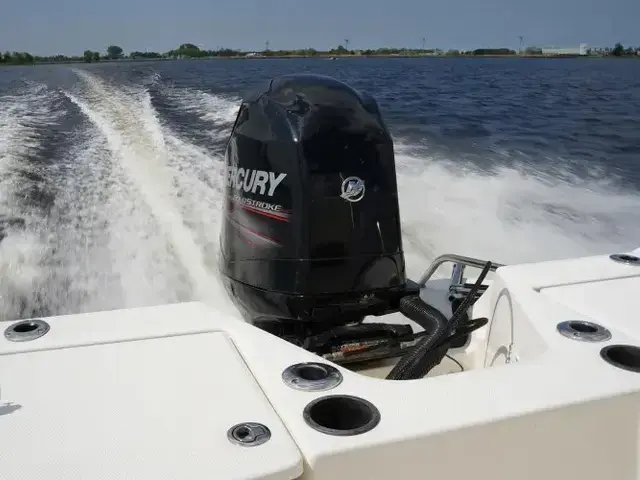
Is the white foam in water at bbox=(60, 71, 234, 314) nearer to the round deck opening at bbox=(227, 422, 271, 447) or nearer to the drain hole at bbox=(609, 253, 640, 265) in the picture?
the drain hole at bbox=(609, 253, 640, 265)

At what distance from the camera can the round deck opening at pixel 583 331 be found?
1180 millimetres

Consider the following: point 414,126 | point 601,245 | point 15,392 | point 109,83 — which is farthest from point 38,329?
point 109,83

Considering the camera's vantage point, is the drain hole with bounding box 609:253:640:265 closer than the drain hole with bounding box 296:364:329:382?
No

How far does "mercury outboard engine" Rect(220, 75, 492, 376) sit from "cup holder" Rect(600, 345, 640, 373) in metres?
0.62

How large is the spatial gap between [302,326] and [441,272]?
1493 millimetres

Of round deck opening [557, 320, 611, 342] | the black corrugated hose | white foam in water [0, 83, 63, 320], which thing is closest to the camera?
round deck opening [557, 320, 611, 342]

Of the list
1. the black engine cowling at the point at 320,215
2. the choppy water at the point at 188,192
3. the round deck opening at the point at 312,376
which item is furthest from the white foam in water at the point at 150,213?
the round deck opening at the point at 312,376

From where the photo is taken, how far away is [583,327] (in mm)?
1220

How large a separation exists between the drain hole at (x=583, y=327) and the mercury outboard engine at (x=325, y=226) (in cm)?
53

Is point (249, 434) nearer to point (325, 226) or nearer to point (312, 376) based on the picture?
point (312, 376)

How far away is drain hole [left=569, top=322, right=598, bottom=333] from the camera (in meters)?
1.21

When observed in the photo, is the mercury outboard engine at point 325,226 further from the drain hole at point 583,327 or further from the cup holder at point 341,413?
the cup holder at point 341,413

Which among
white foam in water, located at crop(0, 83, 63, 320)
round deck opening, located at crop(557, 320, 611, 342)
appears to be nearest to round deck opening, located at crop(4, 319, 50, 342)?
round deck opening, located at crop(557, 320, 611, 342)

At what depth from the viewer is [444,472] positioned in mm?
917
